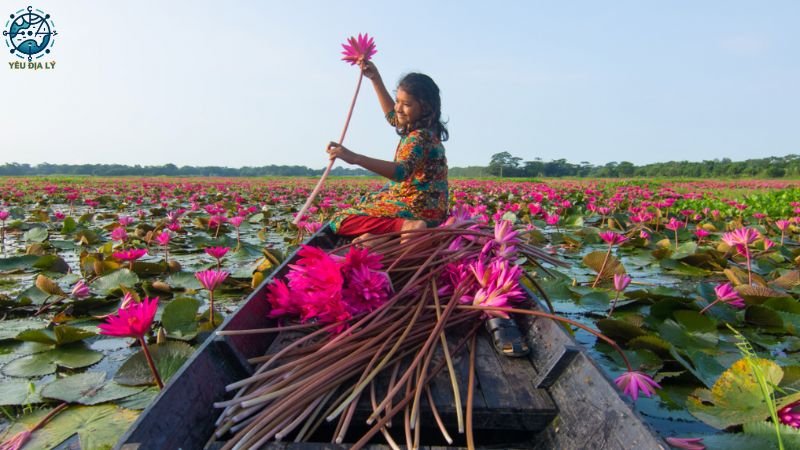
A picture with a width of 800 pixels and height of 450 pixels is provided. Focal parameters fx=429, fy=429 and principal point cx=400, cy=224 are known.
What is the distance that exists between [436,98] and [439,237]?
1.28 meters

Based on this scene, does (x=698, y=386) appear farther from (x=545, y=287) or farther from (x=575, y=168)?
(x=575, y=168)

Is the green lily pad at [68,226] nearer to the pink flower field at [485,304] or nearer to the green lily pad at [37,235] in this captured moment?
the green lily pad at [37,235]

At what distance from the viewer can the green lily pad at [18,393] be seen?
130 centimetres

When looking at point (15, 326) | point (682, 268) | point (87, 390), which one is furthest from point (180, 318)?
point (682, 268)

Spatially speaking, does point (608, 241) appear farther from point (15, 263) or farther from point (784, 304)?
point (15, 263)

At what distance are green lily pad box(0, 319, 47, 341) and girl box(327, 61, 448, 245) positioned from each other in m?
1.54

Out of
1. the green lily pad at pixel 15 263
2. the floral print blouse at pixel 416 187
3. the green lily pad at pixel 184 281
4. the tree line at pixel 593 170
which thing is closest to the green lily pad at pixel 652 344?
the floral print blouse at pixel 416 187

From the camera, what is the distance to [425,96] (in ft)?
8.80

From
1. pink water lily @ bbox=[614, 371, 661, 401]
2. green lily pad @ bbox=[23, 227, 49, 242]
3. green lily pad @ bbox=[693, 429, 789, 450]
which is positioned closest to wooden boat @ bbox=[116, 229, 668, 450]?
pink water lily @ bbox=[614, 371, 661, 401]

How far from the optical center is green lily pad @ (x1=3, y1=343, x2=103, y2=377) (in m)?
1.49

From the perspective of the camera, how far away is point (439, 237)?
6.00 ft

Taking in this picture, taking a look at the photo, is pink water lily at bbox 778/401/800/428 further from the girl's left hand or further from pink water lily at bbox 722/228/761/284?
the girl's left hand

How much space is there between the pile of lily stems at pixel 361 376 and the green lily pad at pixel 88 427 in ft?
1.28

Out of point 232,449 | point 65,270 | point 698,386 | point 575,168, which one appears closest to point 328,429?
point 232,449
